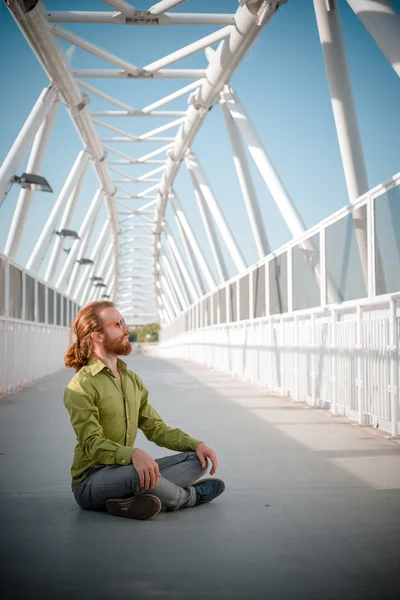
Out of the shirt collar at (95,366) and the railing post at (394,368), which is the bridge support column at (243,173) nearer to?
the railing post at (394,368)

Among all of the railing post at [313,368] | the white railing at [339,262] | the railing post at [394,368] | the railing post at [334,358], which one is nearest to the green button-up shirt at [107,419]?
the railing post at [394,368]

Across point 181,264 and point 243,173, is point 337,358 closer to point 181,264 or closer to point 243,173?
point 243,173

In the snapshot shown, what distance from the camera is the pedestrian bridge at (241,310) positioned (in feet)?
12.3

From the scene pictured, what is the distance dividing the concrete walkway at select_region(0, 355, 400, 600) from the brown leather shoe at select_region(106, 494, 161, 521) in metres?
0.05

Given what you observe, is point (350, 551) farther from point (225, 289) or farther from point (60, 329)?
point (60, 329)

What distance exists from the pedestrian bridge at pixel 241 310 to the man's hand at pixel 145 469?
270 millimetres

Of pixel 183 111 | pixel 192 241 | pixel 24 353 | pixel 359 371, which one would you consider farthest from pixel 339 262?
pixel 192 241

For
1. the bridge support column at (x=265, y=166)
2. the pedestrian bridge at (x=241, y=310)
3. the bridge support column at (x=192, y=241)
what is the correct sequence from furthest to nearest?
the bridge support column at (x=192, y=241)
the bridge support column at (x=265, y=166)
the pedestrian bridge at (x=241, y=310)

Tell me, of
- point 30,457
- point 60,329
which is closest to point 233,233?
point 60,329

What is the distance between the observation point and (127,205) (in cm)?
5888

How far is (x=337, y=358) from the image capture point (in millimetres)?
10664

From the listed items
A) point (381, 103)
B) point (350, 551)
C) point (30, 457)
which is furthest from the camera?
point (381, 103)

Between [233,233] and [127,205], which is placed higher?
[127,205]

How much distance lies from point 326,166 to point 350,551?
87.3 ft
